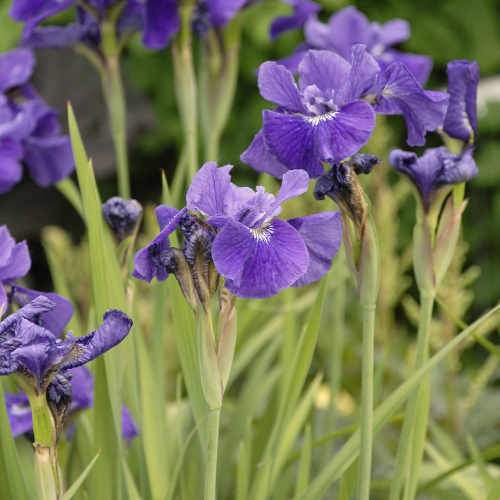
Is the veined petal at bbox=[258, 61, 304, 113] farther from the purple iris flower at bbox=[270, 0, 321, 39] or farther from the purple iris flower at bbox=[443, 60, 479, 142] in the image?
the purple iris flower at bbox=[270, 0, 321, 39]

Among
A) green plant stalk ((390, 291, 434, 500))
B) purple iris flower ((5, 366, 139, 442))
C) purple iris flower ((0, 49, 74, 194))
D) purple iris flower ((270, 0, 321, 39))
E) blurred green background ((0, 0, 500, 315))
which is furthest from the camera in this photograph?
blurred green background ((0, 0, 500, 315))

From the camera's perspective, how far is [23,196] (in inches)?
114

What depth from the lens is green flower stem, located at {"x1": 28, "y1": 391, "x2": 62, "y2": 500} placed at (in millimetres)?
772

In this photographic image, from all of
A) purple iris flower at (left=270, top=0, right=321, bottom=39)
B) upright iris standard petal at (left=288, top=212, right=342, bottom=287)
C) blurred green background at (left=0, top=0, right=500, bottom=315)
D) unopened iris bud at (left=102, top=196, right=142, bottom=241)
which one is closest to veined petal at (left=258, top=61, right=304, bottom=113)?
upright iris standard petal at (left=288, top=212, right=342, bottom=287)

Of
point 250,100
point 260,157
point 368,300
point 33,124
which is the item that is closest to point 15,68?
point 33,124

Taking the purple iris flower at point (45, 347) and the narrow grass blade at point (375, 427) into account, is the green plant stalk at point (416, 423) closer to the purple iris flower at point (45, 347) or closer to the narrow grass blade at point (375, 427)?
the narrow grass blade at point (375, 427)

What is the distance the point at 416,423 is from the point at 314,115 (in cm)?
37

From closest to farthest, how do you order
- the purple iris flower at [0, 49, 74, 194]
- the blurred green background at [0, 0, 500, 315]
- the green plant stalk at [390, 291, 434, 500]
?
1. the green plant stalk at [390, 291, 434, 500]
2. the purple iris flower at [0, 49, 74, 194]
3. the blurred green background at [0, 0, 500, 315]

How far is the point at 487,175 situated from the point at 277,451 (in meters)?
1.56

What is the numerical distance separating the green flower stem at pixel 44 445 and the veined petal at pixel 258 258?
0.60 ft

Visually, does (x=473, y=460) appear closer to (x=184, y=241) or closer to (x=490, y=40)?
(x=184, y=241)

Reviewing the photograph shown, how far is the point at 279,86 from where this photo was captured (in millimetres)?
855

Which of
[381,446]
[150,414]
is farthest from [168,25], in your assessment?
[381,446]

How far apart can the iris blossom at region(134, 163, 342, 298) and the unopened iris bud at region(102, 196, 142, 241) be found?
0.18 meters
